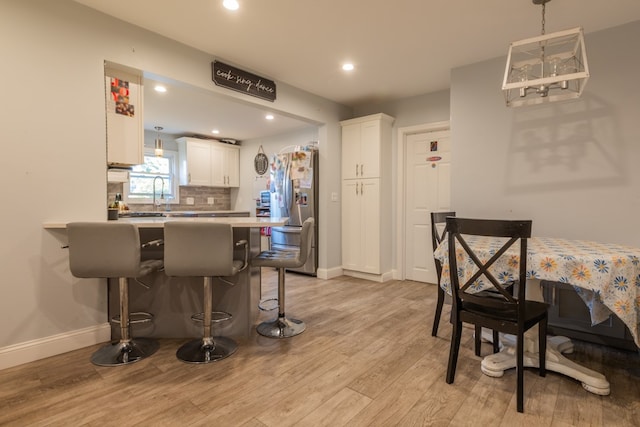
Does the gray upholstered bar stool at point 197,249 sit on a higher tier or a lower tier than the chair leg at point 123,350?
higher

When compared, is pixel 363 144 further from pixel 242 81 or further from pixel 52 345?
pixel 52 345

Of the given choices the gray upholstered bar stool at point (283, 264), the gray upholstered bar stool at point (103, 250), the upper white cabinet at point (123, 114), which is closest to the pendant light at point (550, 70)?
the gray upholstered bar stool at point (283, 264)

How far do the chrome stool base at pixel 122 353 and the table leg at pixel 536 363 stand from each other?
2212 millimetres

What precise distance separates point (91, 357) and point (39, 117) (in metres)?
1.62

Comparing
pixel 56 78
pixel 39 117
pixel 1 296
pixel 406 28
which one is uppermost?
pixel 406 28

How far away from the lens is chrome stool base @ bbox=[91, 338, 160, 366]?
2096 mm

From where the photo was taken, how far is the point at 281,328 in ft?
8.57

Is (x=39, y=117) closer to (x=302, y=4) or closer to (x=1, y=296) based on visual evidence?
(x=1, y=296)

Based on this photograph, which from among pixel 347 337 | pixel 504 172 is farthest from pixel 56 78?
pixel 504 172

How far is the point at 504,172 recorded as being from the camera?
9.96 feet

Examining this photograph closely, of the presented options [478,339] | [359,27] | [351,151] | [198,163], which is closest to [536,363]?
[478,339]

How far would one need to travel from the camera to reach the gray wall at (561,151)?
250 centimetres

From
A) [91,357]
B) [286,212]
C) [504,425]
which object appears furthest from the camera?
[286,212]

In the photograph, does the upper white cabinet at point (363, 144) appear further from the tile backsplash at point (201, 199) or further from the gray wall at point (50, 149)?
the tile backsplash at point (201, 199)
